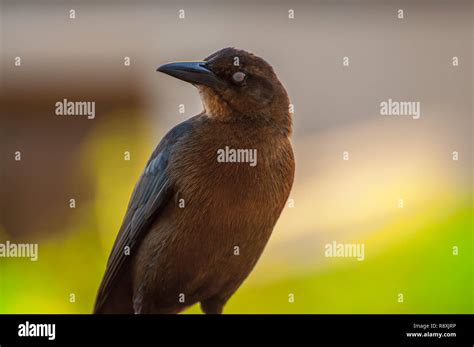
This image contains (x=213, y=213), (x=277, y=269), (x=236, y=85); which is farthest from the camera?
(x=277, y=269)

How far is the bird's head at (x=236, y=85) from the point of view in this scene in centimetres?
405

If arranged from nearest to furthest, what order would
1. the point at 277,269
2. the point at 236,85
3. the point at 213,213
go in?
the point at 213,213, the point at 236,85, the point at 277,269

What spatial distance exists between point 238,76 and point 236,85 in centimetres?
5

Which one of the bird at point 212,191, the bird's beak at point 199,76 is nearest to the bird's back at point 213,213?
the bird at point 212,191

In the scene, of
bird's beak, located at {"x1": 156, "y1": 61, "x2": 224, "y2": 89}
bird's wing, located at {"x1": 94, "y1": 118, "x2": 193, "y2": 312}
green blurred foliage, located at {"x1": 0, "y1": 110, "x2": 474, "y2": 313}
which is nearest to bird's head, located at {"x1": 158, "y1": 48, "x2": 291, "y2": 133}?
bird's beak, located at {"x1": 156, "y1": 61, "x2": 224, "y2": 89}

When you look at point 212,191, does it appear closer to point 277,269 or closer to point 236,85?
point 236,85

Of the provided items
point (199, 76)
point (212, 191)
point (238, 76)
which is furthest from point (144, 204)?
point (238, 76)

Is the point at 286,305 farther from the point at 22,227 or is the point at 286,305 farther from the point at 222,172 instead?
the point at 22,227

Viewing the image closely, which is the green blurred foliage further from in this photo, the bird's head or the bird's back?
the bird's head

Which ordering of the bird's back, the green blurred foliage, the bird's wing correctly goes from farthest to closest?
the green blurred foliage < the bird's wing < the bird's back

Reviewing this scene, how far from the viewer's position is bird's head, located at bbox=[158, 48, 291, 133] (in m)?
4.05

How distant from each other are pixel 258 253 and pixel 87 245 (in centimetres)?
115

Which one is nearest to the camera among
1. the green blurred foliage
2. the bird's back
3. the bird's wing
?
the bird's back

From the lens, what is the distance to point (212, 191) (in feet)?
13.0
